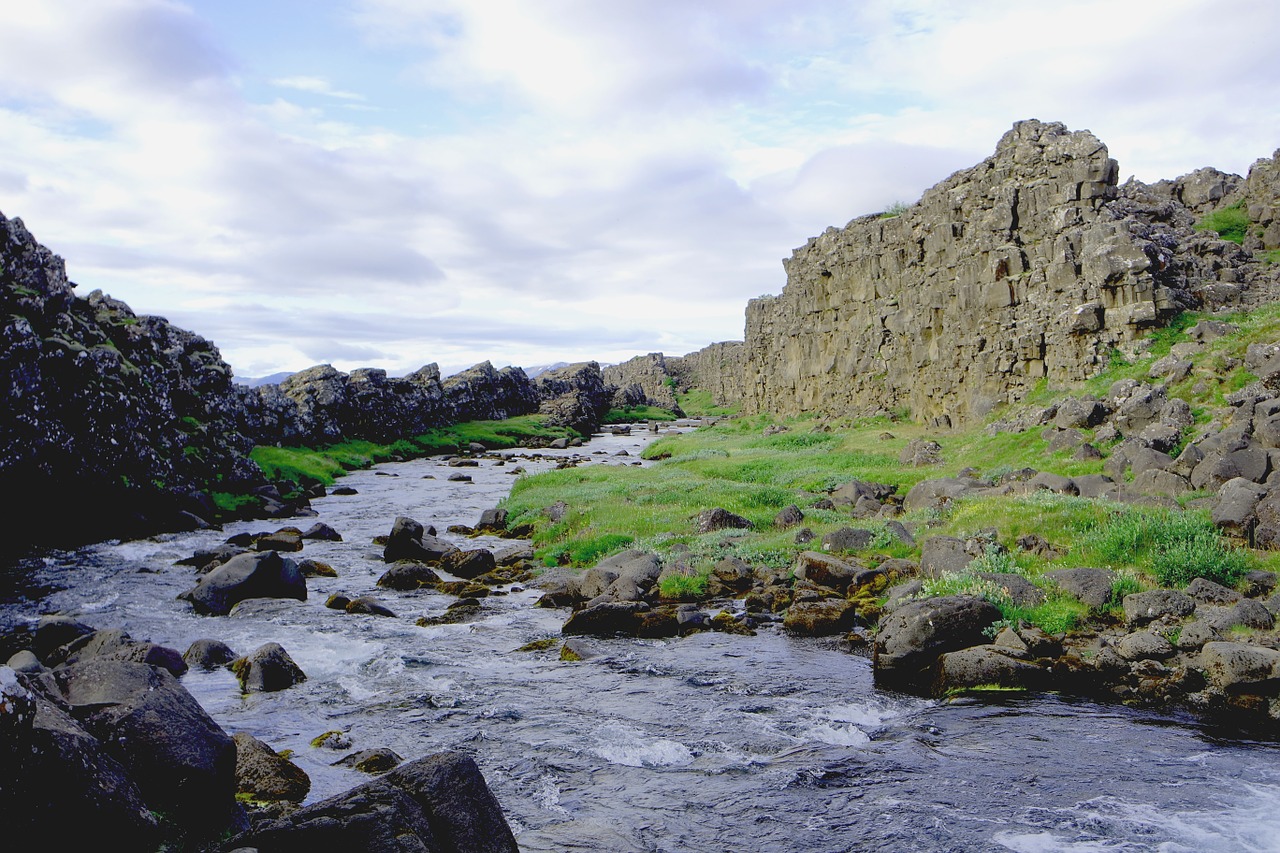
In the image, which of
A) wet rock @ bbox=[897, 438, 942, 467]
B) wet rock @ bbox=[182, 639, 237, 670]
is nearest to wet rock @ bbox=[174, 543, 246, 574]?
wet rock @ bbox=[182, 639, 237, 670]

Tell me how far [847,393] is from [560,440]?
40.8 meters

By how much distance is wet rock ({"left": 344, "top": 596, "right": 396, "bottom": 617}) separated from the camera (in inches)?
1000

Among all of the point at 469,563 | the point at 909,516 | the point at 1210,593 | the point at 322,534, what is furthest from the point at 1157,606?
the point at 322,534

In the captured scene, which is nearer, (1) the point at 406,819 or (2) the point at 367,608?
(1) the point at 406,819

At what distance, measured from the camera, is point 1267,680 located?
15.2 meters

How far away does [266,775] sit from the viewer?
12.6 metres

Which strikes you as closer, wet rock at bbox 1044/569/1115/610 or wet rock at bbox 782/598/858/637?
wet rock at bbox 1044/569/1115/610

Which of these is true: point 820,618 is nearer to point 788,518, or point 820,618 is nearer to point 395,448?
point 788,518

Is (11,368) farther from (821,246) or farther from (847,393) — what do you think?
(821,246)

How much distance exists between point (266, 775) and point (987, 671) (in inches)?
557

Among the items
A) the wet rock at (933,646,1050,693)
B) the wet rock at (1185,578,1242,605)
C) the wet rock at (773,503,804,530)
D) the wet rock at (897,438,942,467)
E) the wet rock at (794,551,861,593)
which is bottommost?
the wet rock at (933,646,1050,693)

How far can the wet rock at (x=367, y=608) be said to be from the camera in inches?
1000

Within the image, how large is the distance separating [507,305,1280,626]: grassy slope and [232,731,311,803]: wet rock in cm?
1627

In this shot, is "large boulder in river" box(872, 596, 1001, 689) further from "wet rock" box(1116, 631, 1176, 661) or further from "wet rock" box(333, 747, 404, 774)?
"wet rock" box(333, 747, 404, 774)
